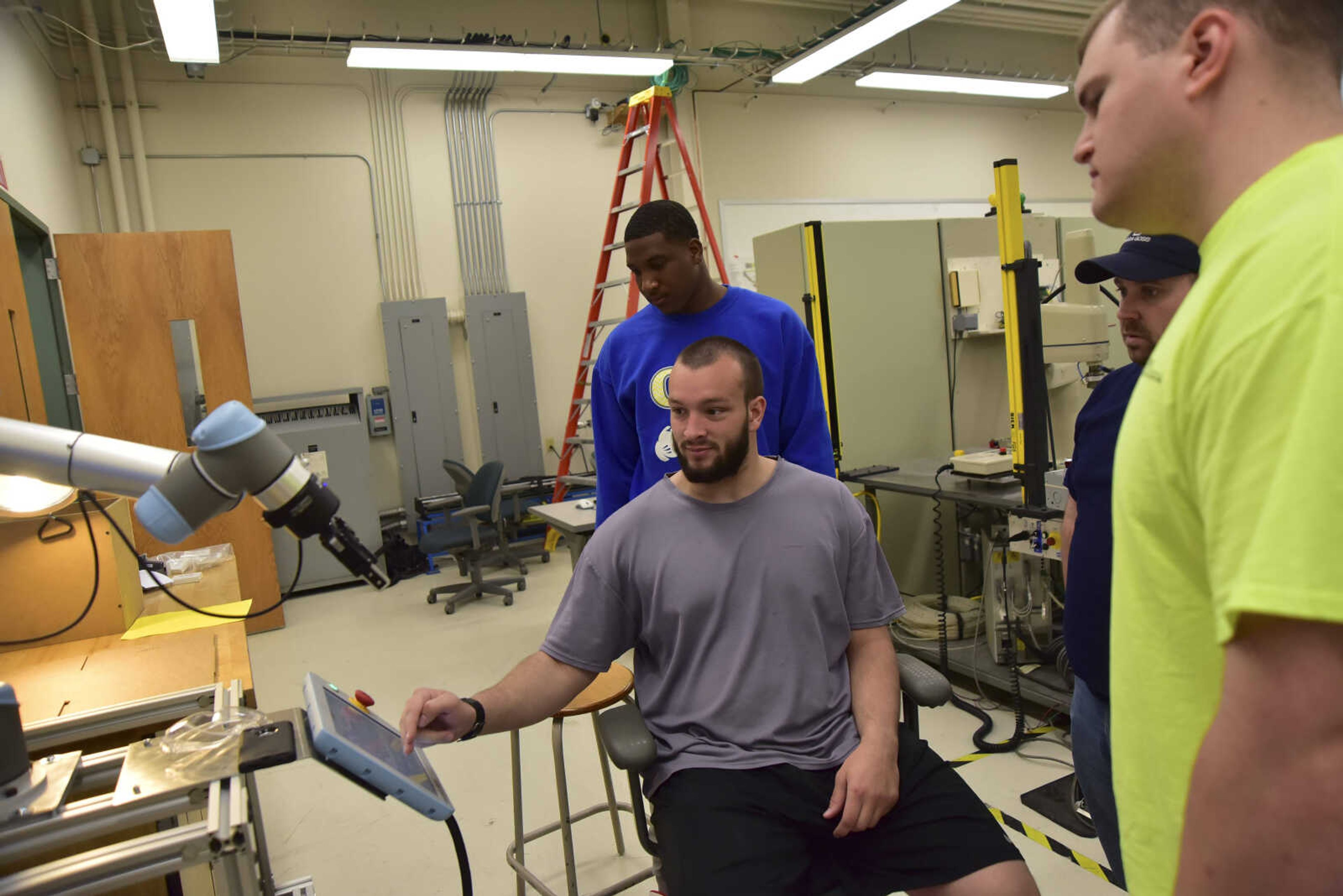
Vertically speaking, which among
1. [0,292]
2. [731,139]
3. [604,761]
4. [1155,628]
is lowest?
[604,761]

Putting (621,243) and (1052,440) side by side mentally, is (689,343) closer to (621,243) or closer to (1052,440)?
(1052,440)

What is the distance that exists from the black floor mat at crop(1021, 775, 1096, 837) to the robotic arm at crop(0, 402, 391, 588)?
213cm

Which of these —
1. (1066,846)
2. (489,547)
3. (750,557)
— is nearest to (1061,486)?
(1066,846)

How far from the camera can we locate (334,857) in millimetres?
2391

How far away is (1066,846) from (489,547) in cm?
410

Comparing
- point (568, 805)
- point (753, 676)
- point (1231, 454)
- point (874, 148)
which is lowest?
point (568, 805)

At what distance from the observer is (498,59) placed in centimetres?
490

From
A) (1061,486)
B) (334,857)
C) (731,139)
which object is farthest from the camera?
(731,139)

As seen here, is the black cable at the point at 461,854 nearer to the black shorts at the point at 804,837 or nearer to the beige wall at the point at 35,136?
the black shorts at the point at 804,837

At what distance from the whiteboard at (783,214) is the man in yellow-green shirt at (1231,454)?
5890 millimetres

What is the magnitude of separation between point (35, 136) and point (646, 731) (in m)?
4.60

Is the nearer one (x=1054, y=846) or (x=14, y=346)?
(x=1054, y=846)

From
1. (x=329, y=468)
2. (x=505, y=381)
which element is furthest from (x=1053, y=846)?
(x=505, y=381)

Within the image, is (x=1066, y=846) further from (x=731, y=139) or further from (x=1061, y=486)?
(x=731, y=139)
